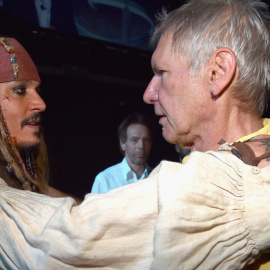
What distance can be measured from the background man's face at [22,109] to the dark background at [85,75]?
1650mm

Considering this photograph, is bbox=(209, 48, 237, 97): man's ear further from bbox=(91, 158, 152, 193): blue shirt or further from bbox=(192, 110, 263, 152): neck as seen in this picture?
bbox=(91, 158, 152, 193): blue shirt

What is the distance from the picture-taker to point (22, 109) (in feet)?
6.30

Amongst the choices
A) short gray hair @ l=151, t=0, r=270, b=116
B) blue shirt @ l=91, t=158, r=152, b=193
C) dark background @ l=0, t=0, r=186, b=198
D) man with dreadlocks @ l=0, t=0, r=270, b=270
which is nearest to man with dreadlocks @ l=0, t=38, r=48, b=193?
man with dreadlocks @ l=0, t=0, r=270, b=270

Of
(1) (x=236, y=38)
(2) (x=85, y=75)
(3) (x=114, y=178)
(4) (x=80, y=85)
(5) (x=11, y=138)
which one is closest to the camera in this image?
(1) (x=236, y=38)

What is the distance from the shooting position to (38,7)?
135 inches

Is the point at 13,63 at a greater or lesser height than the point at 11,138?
greater

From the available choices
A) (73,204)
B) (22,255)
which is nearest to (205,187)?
(73,204)

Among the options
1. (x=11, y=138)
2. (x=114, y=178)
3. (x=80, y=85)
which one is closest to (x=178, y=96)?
(x=11, y=138)

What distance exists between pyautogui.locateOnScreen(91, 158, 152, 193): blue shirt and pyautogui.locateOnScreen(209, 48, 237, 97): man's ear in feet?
8.74

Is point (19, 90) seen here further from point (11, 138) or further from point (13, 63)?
point (11, 138)

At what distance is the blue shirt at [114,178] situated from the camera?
12.5 ft

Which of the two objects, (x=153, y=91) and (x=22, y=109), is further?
(x=22, y=109)

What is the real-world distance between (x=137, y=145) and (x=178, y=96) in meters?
2.72

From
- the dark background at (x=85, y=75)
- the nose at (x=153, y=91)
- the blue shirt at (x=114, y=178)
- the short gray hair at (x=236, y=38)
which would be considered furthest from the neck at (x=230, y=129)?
the blue shirt at (x=114, y=178)
